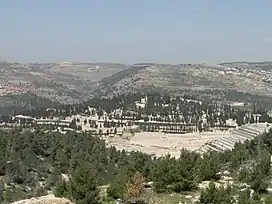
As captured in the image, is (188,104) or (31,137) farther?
(188,104)

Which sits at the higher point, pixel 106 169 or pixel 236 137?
pixel 106 169

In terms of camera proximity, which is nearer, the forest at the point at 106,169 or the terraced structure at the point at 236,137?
the forest at the point at 106,169

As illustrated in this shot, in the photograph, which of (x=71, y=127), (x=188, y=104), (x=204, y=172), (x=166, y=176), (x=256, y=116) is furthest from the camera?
(x=188, y=104)

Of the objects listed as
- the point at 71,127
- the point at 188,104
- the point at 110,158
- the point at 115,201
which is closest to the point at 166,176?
the point at 115,201

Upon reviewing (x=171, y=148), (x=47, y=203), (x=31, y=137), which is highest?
(x=47, y=203)

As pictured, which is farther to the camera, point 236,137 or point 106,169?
point 236,137

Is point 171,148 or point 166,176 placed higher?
point 166,176

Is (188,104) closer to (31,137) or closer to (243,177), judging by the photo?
(31,137)

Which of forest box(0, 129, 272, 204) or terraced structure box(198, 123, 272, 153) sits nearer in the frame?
forest box(0, 129, 272, 204)
